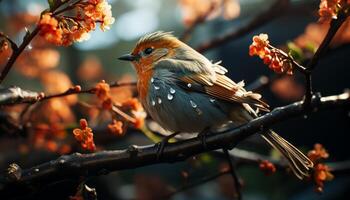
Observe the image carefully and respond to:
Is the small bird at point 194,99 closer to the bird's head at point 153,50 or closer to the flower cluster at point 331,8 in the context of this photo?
the bird's head at point 153,50

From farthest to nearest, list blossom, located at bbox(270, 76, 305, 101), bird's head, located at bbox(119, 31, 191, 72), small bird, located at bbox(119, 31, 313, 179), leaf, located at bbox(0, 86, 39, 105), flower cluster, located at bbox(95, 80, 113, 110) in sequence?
blossom, located at bbox(270, 76, 305, 101), bird's head, located at bbox(119, 31, 191, 72), small bird, located at bbox(119, 31, 313, 179), flower cluster, located at bbox(95, 80, 113, 110), leaf, located at bbox(0, 86, 39, 105)

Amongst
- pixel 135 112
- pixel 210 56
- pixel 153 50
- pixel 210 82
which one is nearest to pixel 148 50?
pixel 153 50

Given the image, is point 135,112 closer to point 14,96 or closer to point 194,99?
point 194,99

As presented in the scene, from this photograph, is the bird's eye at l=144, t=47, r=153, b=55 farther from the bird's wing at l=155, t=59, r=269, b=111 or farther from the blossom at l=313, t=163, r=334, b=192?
the blossom at l=313, t=163, r=334, b=192

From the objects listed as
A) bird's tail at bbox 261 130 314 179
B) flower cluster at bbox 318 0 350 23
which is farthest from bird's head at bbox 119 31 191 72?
flower cluster at bbox 318 0 350 23

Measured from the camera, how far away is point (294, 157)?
2557 millimetres

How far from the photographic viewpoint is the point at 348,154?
16.3 feet

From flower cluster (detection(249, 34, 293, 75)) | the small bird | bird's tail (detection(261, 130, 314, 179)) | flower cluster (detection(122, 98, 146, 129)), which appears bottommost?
bird's tail (detection(261, 130, 314, 179))

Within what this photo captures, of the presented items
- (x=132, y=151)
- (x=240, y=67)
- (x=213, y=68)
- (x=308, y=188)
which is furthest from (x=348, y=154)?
(x=132, y=151)

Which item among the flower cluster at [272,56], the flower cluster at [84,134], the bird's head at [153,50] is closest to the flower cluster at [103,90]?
the flower cluster at [84,134]

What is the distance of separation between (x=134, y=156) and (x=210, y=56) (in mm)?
4924

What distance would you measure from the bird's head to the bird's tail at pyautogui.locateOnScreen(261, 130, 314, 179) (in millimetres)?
1013

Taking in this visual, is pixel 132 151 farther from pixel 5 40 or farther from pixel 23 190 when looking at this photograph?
pixel 5 40

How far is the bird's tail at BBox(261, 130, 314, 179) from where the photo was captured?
2.39m
